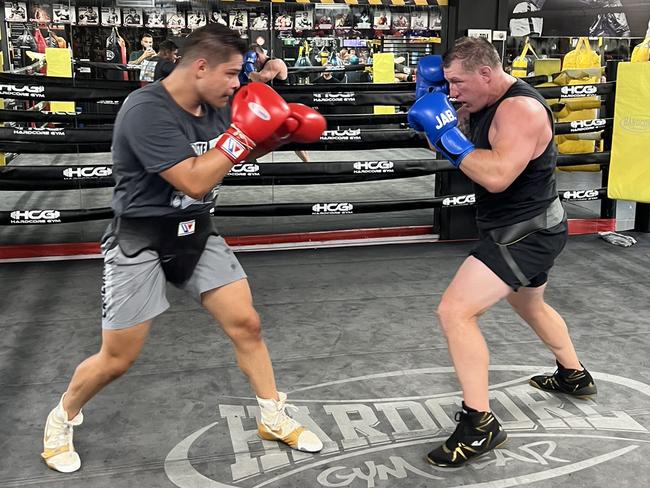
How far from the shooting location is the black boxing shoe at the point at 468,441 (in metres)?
2.49

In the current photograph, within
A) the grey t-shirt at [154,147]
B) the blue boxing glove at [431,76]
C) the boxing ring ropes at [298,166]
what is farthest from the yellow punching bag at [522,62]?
the grey t-shirt at [154,147]

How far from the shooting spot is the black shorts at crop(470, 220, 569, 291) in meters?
2.57

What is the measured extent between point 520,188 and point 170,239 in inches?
50.5

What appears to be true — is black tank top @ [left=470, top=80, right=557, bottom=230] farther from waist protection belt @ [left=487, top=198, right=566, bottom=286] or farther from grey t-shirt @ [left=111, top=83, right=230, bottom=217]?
grey t-shirt @ [left=111, top=83, right=230, bottom=217]

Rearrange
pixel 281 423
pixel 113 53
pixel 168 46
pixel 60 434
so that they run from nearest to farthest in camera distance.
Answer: pixel 60 434 → pixel 281 423 → pixel 168 46 → pixel 113 53

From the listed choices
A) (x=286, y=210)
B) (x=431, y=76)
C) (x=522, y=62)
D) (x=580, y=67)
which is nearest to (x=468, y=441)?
(x=431, y=76)

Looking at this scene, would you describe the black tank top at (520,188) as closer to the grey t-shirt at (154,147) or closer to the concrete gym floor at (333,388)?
the concrete gym floor at (333,388)

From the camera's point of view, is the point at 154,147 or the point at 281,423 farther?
the point at 281,423

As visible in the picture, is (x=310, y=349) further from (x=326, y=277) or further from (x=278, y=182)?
(x=278, y=182)

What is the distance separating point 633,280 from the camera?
4668 mm

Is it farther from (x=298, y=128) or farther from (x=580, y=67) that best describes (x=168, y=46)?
(x=580, y=67)

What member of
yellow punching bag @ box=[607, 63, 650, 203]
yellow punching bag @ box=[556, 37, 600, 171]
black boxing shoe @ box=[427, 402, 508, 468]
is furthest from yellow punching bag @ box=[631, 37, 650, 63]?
black boxing shoe @ box=[427, 402, 508, 468]

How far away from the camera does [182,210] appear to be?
238 cm

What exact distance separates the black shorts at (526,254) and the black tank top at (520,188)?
8 centimetres
